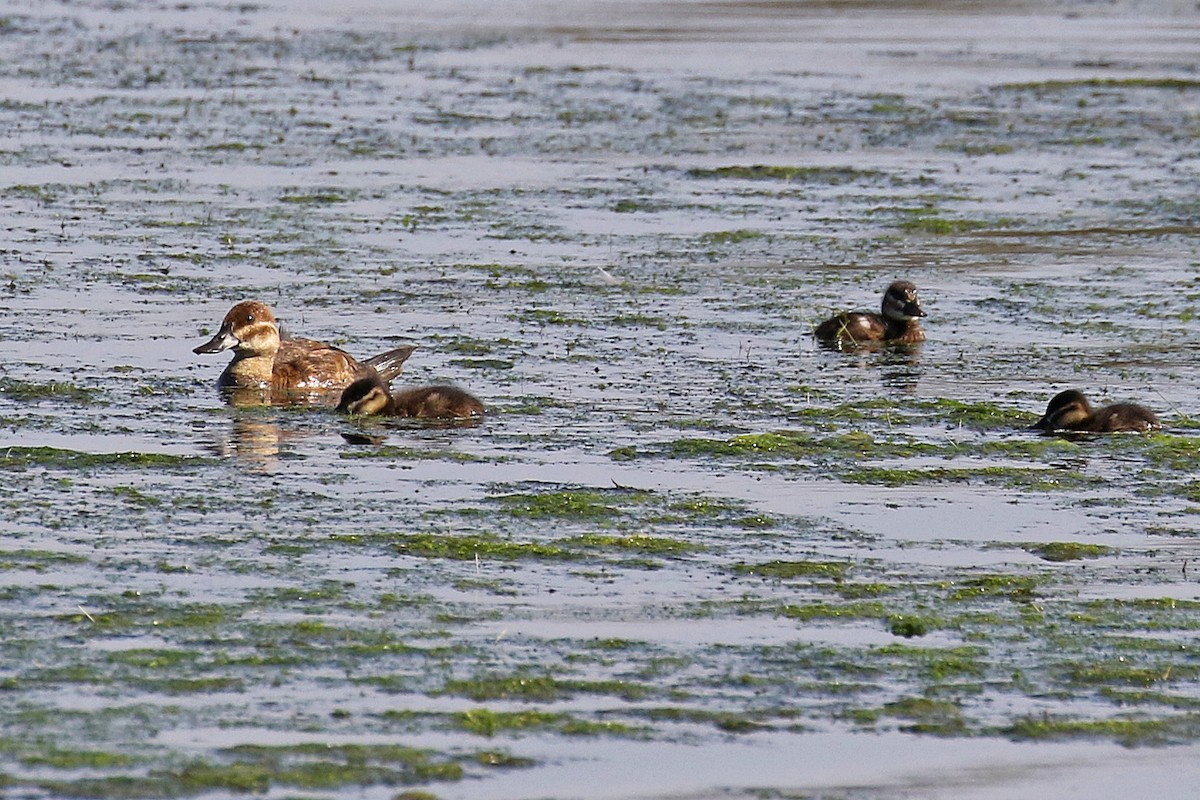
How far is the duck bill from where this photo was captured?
11812mm

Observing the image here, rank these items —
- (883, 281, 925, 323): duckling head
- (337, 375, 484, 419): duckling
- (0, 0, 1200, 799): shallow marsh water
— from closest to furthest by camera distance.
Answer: (0, 0, 1200, 799): shallow marsh water < (337, 375, 484, 419): duckling < (883, 281, 925, 323): duckling head

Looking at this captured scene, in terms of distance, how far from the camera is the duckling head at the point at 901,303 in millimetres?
13500

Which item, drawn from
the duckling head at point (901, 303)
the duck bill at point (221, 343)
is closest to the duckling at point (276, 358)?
the duck bill at point (221, 343)

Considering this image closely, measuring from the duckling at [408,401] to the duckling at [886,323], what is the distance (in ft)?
9.60

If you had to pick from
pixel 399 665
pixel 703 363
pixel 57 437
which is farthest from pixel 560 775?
pixel 703 363

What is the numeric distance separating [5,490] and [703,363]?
4.21 metres

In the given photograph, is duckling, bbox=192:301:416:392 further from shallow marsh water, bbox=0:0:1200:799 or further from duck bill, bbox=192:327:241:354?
shallow marsh water, bbox=0:0:1200:799

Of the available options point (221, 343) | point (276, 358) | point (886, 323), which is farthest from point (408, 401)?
point (886, 323)

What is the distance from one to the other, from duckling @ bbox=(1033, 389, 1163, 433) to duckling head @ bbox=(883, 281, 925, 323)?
9.06ft

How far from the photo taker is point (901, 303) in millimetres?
13531

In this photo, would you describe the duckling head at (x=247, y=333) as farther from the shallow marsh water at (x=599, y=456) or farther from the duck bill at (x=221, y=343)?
the shallow marsh water at (x=599, y=456)

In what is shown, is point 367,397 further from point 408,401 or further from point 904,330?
point 904,330

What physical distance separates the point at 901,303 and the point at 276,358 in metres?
3.69

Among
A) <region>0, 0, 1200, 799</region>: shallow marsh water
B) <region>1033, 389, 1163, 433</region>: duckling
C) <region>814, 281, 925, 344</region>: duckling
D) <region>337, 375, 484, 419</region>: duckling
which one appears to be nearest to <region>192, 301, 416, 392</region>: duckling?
<region>0, 0, 1200, 799</region>: shallow marsh water
